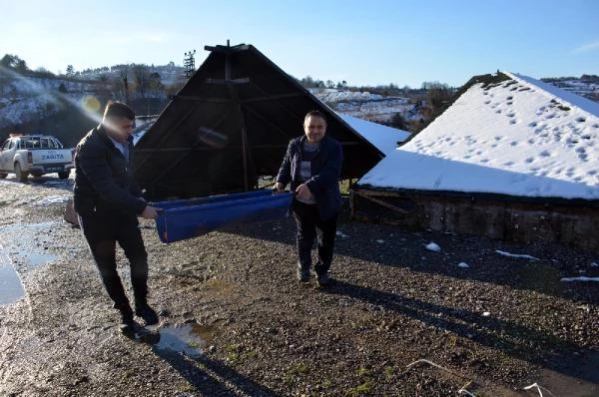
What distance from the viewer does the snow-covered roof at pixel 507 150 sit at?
7.40m

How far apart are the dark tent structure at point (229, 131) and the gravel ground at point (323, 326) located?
3750mm

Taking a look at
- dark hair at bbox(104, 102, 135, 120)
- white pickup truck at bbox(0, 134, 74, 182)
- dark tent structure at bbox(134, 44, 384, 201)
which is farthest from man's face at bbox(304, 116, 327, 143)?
white pickup truck at bbox(0, 134, 74, 182)

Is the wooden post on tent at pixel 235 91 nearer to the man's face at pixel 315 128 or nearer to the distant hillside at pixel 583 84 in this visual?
the man's face at pixel 315 128

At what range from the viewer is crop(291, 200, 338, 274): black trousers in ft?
17.8

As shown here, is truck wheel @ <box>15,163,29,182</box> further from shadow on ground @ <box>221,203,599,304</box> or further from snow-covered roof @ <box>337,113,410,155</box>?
shadow on ground @ <box>221,203,599,304</box>

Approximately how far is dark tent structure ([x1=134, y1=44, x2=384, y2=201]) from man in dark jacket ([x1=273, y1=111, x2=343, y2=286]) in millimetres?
3942

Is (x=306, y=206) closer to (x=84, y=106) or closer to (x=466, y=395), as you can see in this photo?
(x=466, y=395)

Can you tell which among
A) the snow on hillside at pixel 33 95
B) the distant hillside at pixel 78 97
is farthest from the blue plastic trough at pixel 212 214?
the snow on hillside at pixel 33 95

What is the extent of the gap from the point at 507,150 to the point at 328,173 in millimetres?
4950

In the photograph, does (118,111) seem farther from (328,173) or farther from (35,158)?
(35,158)

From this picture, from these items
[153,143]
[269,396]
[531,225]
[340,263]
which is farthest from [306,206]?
[153,143]

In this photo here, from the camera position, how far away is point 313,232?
557 cm

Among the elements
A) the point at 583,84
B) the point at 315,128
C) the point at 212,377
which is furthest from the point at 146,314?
the point at 583,84

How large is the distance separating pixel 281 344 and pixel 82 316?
7.49 feet
